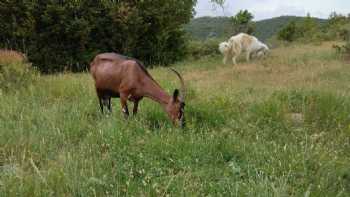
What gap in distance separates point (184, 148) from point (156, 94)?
1.47 metres

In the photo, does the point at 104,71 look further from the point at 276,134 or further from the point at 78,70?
the point at 78,70

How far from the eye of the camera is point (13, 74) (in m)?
8.95

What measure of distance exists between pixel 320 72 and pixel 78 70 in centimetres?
768

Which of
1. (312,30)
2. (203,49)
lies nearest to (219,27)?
(312,30)

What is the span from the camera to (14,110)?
6.37 metres

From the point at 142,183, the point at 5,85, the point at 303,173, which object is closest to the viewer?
the point at 142,183

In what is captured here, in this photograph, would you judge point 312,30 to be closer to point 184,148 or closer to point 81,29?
point 81,29

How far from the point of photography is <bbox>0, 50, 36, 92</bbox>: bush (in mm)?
8554

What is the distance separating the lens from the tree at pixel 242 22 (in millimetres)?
25969

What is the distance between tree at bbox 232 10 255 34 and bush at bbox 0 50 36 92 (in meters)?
18.0

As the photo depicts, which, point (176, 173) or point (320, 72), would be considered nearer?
point (176, 173)

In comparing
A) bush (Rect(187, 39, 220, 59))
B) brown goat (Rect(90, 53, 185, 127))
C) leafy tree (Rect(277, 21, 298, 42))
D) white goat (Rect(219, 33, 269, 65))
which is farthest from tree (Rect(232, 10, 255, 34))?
brown goat (Rect(90, 53, 185, 127))

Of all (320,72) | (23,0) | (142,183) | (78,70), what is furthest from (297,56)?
(142,183)

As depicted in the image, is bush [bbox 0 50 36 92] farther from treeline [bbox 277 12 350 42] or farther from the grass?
treeline [bbox 277 12 350 42]
